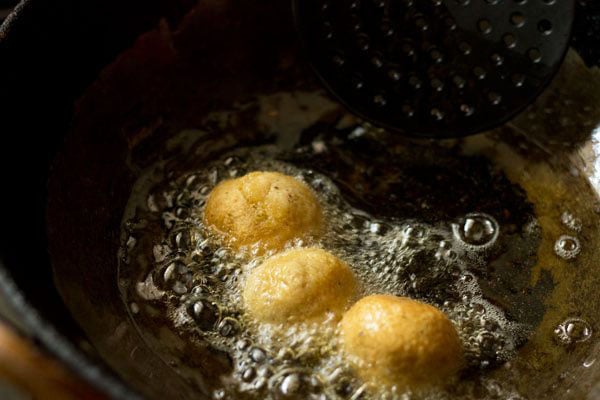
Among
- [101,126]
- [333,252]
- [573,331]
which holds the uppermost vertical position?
[101,126]

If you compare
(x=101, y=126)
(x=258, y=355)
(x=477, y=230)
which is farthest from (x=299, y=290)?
(x=101, y=126)

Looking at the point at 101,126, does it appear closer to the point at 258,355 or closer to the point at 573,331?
the point at 258,355

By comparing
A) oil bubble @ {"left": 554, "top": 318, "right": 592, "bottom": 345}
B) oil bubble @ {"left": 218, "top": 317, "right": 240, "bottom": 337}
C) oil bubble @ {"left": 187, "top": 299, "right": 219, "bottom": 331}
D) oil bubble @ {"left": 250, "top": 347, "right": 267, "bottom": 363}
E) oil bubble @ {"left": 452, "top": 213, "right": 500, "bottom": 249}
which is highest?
oil bubble @ {"left": 187, "top": 299, "right": 219, "bottom": 331}

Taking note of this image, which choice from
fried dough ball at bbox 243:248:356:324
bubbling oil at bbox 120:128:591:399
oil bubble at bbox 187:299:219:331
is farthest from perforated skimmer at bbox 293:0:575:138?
oil bubble at bbox 187:299:219:331

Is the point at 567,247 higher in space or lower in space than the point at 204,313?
lower

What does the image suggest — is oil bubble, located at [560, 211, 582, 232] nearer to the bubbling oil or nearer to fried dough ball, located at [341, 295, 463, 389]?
the bubbling oil

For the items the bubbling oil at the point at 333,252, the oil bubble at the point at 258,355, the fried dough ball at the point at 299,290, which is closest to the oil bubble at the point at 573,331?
the bubbling oil at the point at 333,252
